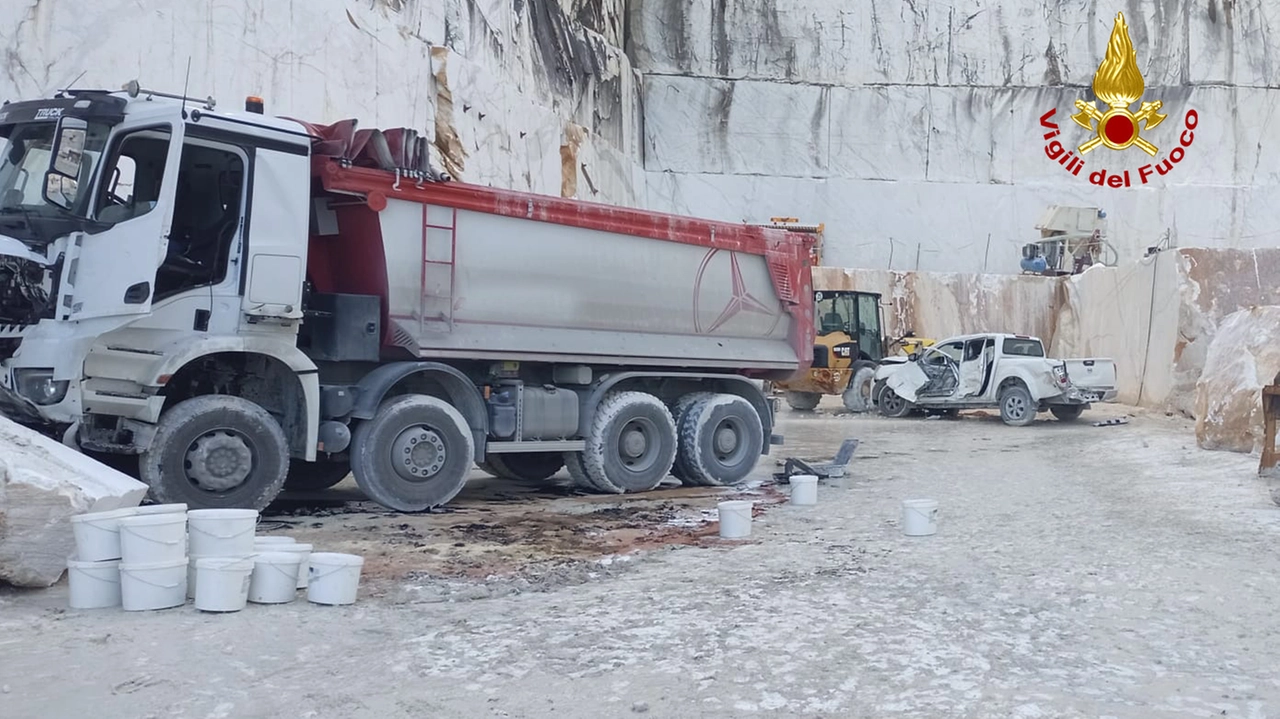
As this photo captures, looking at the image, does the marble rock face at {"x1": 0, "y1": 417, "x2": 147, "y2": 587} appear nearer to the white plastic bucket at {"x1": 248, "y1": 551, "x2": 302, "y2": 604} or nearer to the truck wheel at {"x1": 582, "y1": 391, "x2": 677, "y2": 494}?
the white plastic bucket at {"x1": 248, "y1": 551, "x2": 302, "y2": 604}

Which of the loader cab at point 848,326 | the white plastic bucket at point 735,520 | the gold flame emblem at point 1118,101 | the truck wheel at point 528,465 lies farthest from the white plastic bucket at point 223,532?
the gold flame emblem at point 1118,101

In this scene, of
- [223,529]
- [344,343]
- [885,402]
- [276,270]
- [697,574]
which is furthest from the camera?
[885,402]

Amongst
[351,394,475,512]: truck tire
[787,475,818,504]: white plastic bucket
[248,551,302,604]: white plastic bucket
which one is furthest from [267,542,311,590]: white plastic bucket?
[787,475,818,504]: white plastic bucket

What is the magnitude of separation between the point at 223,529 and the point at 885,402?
58.2ft

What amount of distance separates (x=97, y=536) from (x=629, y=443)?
5.79m

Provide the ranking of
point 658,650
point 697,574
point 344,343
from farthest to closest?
1. point 344,343
2. point 697,574
3. point 658,650

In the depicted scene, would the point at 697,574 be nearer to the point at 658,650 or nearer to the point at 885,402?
the point at 658,650

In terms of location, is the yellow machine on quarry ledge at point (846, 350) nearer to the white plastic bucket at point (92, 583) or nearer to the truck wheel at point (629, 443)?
the truck wheel at point (629, 443)

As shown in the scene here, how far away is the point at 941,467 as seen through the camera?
13.1 meters

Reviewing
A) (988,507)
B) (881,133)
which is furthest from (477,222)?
(881,133)

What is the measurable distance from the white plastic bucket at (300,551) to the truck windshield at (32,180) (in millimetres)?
2994

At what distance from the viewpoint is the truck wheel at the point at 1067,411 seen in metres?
19.8

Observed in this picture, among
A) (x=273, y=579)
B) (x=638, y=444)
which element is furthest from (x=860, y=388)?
(x=273, y=579)

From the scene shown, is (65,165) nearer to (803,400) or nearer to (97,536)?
(97,536)
